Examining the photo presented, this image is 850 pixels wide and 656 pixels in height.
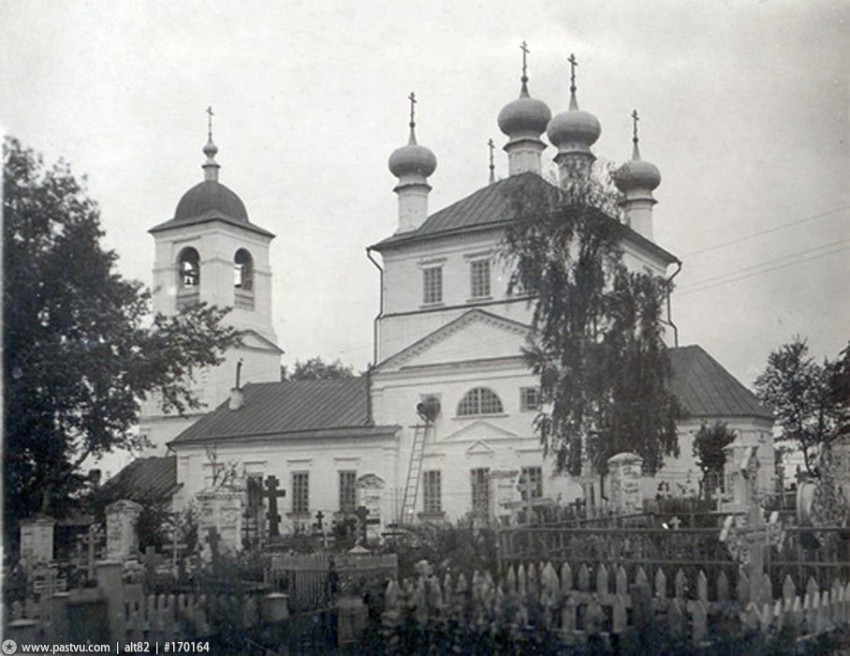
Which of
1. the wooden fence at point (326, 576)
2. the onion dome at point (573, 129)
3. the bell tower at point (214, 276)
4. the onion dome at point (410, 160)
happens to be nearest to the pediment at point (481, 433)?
the onion dome at point (573, 129)

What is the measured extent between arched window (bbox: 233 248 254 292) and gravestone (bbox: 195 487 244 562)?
17022 millimetres

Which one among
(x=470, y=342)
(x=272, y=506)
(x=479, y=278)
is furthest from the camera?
(x=479, y=278)

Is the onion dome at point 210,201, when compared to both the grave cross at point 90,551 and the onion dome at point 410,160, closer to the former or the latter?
the onion dome at point 410,160

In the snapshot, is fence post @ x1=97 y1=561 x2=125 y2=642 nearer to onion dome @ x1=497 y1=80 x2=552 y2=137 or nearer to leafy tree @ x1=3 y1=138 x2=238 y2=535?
leafy tree @ x1=3 y1=138 x2=238 y2=535

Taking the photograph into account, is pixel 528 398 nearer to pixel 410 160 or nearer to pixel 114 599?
pixel 410 160

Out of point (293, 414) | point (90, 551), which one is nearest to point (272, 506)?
point (90, 551)

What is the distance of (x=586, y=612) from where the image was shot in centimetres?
820

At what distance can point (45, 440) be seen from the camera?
15.3 metres

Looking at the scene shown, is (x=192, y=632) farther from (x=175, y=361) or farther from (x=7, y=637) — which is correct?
(x=175, y=361)

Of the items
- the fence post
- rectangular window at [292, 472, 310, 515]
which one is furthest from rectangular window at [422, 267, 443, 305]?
the fence post

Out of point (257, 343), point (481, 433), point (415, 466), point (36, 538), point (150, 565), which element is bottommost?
point (150, 565)

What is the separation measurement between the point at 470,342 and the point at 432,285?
8.60ft

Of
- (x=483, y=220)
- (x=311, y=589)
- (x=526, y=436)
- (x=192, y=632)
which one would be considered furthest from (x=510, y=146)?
(x=192, y=632)

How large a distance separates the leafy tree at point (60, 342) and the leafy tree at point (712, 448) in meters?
13.1
